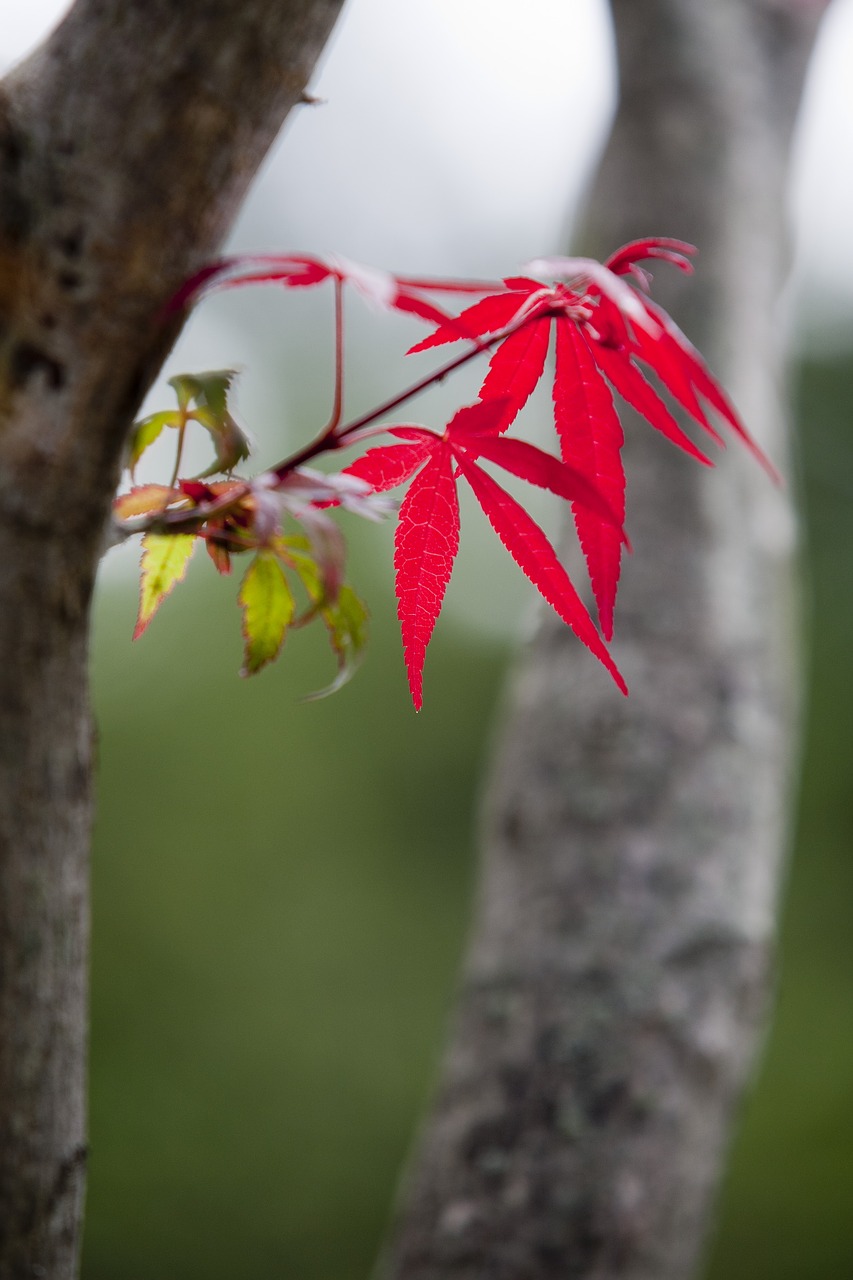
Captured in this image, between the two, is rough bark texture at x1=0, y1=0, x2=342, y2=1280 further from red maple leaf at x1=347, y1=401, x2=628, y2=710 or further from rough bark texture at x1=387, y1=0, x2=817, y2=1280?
rough bark texture at x1=387, y1=0, x2=817, y2=1280

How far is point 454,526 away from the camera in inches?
12.5

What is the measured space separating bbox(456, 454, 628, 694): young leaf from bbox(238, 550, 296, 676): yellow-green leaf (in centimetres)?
7

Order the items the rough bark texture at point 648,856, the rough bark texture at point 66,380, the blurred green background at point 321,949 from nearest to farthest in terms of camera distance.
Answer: the rough bark texture at point 66,380 → the rough bark texture at point 648,856 → the blurred green background at point 321,949

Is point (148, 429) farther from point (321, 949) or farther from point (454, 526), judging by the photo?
point (321, 949)

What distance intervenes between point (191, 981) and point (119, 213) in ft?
14.2

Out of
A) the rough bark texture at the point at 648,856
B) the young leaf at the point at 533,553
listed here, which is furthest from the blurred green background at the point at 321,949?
the young leaf at the point at 533,553

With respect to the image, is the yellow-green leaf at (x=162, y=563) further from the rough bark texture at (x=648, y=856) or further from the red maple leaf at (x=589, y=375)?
the rough bark texture at (x=648, y=856)

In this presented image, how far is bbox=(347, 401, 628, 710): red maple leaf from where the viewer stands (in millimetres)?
311

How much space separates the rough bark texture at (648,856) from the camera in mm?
722

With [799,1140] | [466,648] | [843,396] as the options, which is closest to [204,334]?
[466,648]

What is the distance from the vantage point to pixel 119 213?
27cm

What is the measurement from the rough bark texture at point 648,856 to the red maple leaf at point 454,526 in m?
0.53

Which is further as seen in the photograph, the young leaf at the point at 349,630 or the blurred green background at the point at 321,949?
the blurred green background at the point at 321,949

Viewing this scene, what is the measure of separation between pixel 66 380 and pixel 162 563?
0.09 m
